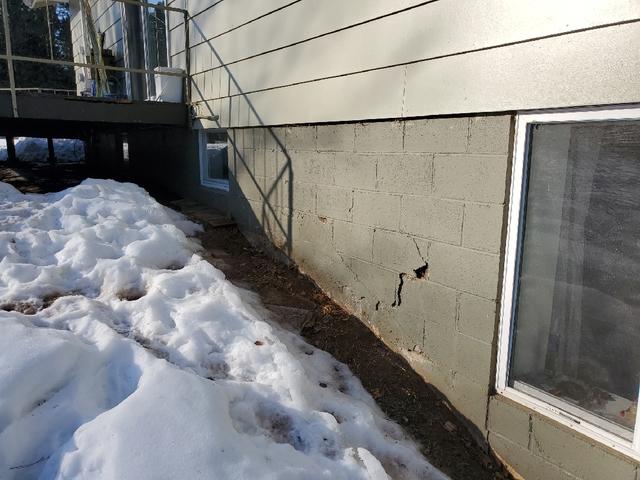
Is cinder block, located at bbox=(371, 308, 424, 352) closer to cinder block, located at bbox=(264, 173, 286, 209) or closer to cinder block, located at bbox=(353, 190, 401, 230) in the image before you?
cinder block, located at bbox=(353, 190, 401, 230)

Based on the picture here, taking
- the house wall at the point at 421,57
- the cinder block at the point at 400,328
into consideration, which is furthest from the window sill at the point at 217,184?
the cinder block at the point at 400,328

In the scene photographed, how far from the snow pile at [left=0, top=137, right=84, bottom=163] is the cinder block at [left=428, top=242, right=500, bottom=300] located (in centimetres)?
1475

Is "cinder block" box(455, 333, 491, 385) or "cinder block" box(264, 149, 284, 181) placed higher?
"cinder block" box(264, 149, 284, 181)

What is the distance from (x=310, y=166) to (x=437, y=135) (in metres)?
1.60

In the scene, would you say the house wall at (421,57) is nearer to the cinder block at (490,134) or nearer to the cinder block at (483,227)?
the cinder block at (490,134)

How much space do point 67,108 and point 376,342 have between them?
4853 mm

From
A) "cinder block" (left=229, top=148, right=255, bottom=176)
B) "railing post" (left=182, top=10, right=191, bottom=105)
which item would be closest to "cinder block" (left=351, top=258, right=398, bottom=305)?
"cinder block" (left=229, top=148, right=255, bottom=176)

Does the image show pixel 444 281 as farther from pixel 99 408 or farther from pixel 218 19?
pixel 218 19

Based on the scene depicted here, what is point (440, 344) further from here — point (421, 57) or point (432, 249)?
point (421, 57)

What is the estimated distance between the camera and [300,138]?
4.46 m

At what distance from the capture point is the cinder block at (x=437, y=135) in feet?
9.32

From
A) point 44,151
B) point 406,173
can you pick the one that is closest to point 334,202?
point 406,173

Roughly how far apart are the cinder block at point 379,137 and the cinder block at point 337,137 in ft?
0.26

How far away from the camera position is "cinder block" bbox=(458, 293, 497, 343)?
2.77 meters
